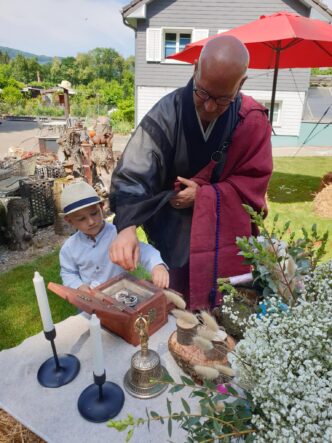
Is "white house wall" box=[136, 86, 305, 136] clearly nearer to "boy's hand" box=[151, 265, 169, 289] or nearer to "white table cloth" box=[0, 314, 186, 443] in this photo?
"boy's hand" box=[151, 265, 169, 289]

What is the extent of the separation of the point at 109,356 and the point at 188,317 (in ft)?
2.68

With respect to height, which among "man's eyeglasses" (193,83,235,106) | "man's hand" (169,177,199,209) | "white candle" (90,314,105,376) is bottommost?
"white candle" (90,314,105,376)

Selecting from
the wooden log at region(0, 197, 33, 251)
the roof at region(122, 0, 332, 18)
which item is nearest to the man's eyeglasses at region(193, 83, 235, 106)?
the wooden log at region(0, 197, 33, 251)

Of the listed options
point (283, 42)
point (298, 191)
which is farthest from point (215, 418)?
point (298, 191)

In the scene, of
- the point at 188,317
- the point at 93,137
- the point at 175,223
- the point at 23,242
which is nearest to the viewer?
the point at 188,317

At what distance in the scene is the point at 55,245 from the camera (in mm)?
4723

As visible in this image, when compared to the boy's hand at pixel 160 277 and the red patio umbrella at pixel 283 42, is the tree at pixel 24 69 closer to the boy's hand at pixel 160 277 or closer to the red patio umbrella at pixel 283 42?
the red patio umbrella at pixel 283 42

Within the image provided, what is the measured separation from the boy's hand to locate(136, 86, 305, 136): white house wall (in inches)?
394

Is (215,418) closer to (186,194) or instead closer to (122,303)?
(122,303)

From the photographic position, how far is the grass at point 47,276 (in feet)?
10.1

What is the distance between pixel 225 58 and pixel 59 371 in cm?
139

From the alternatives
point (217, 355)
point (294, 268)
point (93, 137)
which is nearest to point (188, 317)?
point (294, 268)

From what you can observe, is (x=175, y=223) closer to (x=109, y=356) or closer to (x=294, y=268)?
(x=109, y=356)

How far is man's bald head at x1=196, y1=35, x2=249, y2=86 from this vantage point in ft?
4.31
